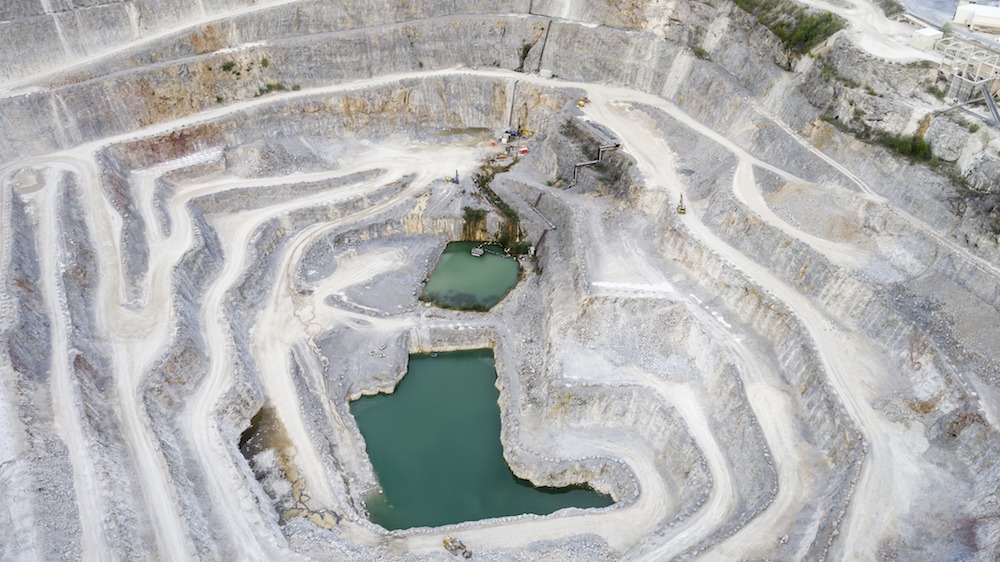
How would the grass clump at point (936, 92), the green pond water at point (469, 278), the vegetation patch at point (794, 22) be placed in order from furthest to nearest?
the green pond water at point (469, 278) < the vegetation patch at point (794, 22) < the grass clump at point (936, 92)

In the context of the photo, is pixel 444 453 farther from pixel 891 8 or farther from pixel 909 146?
pixel 891 8

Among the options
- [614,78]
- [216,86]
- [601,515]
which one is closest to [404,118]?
[216,86]

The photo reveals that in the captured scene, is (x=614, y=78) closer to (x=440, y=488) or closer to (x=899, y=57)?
(x=899, y=57)

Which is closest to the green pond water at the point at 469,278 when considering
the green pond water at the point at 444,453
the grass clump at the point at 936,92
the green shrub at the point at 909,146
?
the green pond water at the point at 444,453

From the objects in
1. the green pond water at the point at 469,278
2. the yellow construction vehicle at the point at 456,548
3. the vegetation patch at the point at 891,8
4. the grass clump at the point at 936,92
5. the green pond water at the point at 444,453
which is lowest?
the green pond water at the point at 444,453

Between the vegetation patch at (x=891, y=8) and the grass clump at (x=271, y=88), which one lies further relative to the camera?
the grass clump at (x=271, y=88)

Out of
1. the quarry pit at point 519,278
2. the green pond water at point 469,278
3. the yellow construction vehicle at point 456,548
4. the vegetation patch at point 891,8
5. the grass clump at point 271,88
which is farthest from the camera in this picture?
the grass clump at point 271,88

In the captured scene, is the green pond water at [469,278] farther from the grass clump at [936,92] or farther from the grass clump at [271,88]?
the grass clump at [936,92]
